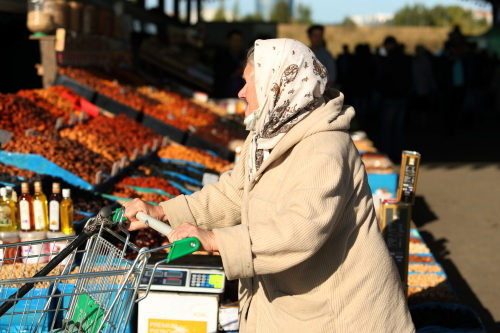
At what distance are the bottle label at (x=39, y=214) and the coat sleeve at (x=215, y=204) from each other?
1.52 meters

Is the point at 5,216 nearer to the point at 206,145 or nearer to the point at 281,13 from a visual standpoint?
the point at 206,145

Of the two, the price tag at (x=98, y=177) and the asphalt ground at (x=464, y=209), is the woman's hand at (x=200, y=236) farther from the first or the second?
the asphalt ground at (x=464, y=209)

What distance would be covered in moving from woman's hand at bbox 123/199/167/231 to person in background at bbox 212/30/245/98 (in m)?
7.31

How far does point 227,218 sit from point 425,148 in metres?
10.4

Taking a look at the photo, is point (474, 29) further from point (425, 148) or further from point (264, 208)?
point (264, 208)

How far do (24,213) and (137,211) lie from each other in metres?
1.65

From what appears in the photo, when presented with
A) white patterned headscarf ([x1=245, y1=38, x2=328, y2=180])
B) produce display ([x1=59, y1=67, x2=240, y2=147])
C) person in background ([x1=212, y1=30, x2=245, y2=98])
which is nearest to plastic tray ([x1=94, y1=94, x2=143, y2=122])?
produce display ([x1=59, y1=67, x2=240, y2=147])

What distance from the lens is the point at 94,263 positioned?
238 centimetres

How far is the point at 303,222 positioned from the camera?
6.30 ft

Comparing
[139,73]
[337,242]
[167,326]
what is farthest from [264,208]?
[139,73]

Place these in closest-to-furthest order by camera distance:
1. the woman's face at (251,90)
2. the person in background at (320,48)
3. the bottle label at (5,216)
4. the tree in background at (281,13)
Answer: the woman's face at (251,90)
the bottle label at (5,216)
the person in background at (320,48)
the tree in background at (281,13)

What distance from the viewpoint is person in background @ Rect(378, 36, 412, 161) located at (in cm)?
971

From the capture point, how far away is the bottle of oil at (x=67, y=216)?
3760 mm

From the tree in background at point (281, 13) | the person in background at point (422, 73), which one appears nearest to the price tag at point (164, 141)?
the person in background at point (422, 73)
